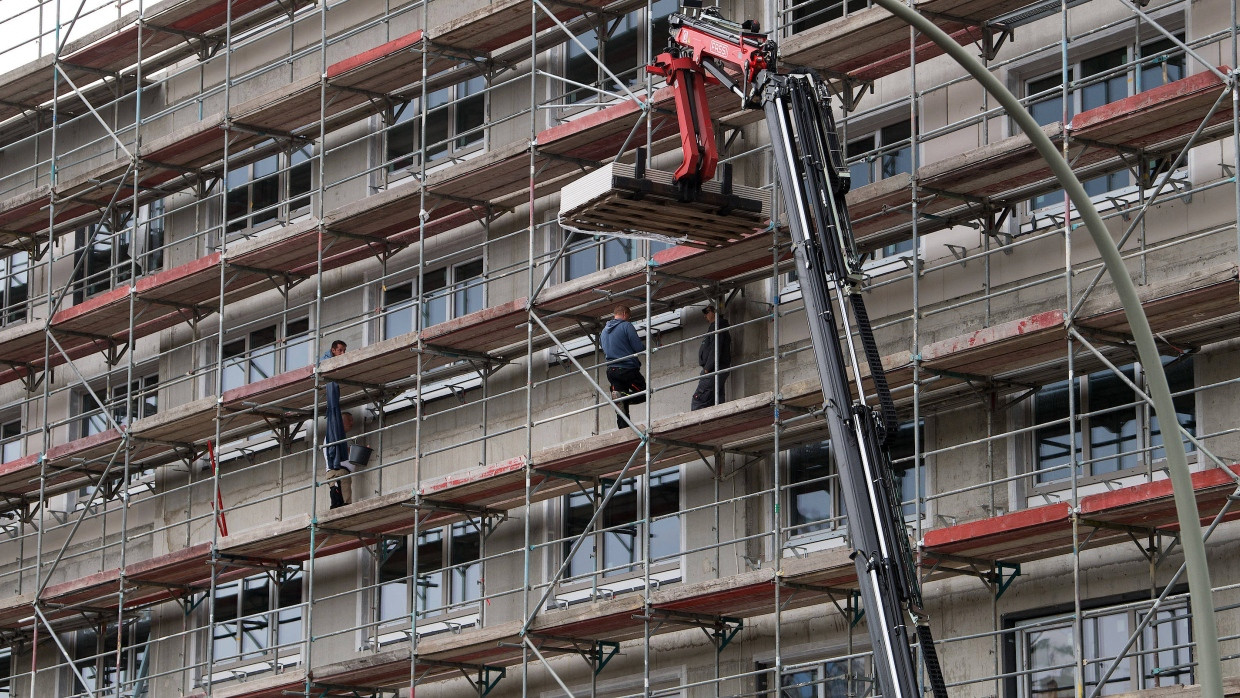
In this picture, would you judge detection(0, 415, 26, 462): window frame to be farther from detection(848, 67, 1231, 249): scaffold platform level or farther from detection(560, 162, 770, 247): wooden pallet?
detection(848, 67, 1231, 249): scaffold platform level

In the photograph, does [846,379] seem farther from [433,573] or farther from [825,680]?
[433,573]

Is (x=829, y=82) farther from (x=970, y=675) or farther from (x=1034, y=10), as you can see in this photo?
(x=970, y=675)

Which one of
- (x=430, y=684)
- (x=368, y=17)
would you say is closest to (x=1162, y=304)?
(x=430, y=684)

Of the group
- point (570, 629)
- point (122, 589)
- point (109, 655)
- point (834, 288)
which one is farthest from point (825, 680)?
point (109, 655)

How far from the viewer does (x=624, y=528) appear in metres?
28.9

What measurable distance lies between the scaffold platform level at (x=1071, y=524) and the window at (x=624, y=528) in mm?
5022

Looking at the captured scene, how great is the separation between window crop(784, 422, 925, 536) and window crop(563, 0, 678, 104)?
5.79m

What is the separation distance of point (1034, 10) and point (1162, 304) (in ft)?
15.5

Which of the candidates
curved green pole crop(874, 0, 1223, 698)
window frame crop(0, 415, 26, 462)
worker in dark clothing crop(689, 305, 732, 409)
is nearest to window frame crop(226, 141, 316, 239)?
window frame crop(0, 415, 26, 462)

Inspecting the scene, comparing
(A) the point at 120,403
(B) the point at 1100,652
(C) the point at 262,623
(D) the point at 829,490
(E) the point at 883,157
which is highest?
(A) the point at 120,403

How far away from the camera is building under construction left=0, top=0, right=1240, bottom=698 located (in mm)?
23672

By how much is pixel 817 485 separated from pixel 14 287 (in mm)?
19037

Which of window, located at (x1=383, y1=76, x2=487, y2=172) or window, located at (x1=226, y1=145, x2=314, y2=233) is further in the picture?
window, located at (x1=226, y1=145, x2=314, y2=233)

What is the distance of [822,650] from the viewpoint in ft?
85.6
